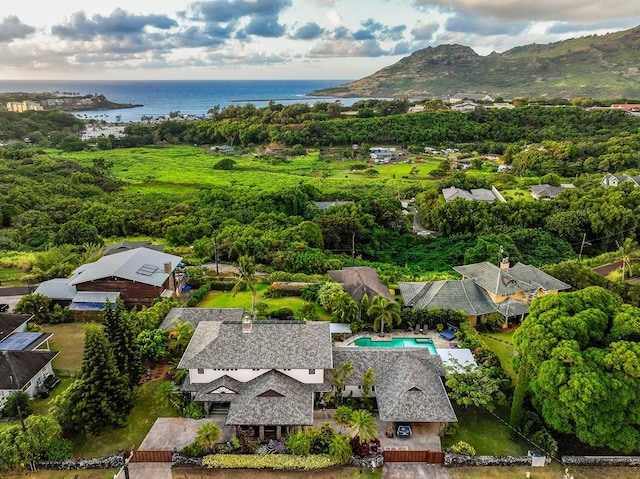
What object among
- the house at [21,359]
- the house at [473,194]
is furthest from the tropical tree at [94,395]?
the house at [473,194]

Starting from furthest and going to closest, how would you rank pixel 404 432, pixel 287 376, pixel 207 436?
pixel 287 376, pixel 404 432, pixel 207 436

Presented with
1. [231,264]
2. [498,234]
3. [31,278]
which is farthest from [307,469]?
[498,234]

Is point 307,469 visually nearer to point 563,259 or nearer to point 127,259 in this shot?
point 127,259

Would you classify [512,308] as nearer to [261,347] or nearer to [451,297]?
[451,297]

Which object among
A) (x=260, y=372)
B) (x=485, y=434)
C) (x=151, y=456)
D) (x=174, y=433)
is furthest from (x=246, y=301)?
(x=485, y=434)

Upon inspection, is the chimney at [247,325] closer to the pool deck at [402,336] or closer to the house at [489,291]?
the pool deck at [402,336]

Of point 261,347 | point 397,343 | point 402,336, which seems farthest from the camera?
point 402,336
